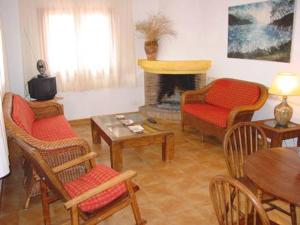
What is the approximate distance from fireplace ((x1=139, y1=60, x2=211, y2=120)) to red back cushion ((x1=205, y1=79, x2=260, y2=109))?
2.03 ft

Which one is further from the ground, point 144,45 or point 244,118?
point 144,45

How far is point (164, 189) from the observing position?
298 centimetres

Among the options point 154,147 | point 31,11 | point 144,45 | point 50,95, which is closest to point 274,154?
point 154,147

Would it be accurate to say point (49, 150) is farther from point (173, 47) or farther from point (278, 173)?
point (173, 47)

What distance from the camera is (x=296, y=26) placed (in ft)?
11.9

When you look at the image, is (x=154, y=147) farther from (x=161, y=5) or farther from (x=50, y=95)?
(x=161, y=5)

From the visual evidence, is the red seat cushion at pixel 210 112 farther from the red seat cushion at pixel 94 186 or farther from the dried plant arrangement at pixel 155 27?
the red seat cushion at pixel 94 186

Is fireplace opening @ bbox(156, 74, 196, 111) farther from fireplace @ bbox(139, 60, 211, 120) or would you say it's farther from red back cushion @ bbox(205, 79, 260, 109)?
red back cushion @ bbox(205, 79, 260, 109)

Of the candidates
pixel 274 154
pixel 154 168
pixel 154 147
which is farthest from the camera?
pixel 154 147

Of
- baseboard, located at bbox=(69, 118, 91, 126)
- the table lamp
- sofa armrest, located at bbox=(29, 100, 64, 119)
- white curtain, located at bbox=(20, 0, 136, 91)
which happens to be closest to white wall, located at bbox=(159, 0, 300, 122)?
white curtain, located at bbox=(20, 0, 136, 91)

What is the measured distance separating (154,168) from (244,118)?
1.38 metres

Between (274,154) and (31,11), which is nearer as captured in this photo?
(274,154)

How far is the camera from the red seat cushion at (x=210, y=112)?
12.8ft

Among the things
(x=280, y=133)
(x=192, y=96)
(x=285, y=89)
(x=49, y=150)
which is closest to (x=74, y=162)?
(x=49, y=150)
